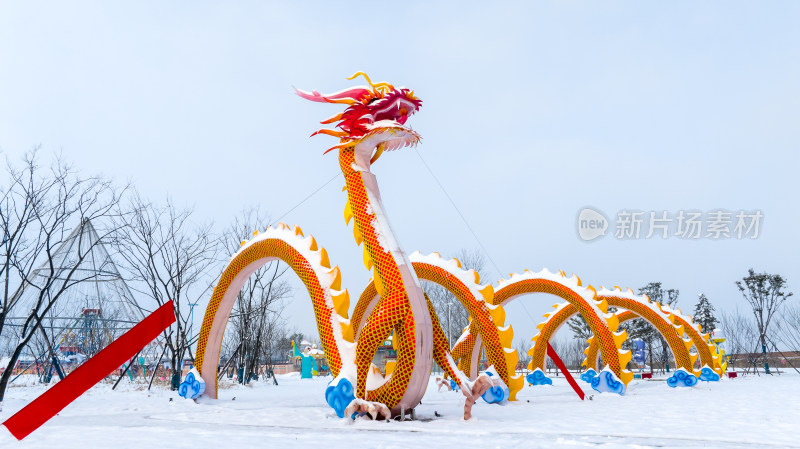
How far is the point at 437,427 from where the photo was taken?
19.8 feet

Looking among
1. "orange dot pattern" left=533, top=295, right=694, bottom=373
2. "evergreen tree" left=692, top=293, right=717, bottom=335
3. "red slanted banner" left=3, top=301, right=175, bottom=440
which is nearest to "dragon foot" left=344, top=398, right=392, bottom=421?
"red slanted banner" left=3, top=301, right=175, bottom=440

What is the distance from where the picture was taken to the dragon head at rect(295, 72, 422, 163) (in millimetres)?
7234

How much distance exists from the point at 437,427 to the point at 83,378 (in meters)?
3.74

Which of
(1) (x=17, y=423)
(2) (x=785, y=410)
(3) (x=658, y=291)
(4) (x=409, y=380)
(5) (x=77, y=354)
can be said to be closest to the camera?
(1) (x=17, y=423)

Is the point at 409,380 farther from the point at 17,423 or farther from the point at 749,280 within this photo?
the point at 749,280

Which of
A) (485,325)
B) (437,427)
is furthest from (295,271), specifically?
(485,325)

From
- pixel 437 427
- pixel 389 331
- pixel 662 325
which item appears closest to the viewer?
pixel 437 427

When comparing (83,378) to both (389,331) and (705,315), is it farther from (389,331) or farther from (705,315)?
(705,315)

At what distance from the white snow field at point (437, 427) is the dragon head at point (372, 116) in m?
3.67

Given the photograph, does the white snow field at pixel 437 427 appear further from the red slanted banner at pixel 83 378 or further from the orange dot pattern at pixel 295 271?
the orange dot pattern at pixel 295 271

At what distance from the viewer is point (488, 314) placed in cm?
936

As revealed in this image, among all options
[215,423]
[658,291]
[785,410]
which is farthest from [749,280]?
[215,423]

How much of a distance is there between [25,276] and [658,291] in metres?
30.7

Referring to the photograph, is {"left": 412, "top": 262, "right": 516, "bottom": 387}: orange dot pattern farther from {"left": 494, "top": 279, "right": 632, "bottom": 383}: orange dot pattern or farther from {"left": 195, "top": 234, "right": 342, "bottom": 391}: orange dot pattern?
{"left": 195, "top": 234, "right": 342, "bottom": 391}: orange dot pattern
